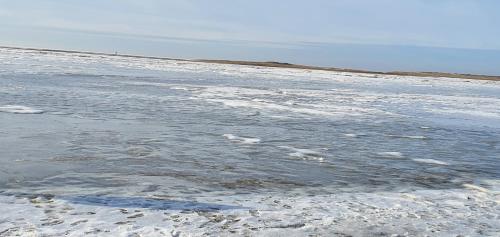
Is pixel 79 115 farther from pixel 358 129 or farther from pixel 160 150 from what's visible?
pixel 358 129

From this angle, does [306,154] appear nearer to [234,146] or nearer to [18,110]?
[234,146]

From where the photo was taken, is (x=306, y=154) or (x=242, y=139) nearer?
(x=306, y=154)

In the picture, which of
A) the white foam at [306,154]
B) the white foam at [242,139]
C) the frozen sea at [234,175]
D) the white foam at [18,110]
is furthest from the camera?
the white foam at [18,110]

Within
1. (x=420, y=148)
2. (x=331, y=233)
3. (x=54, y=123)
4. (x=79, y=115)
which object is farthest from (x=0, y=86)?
(x=331, y=233)

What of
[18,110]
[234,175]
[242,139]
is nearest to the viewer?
[234,175]

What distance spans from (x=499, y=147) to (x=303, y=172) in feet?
14.9

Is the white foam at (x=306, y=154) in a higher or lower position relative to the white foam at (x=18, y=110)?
higher

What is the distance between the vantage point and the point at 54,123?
8.79 meters

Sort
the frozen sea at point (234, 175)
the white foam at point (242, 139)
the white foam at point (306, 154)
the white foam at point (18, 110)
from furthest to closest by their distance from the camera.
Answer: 1. the white foam at point (18, 110)
2. the white foam at point (242, 139)
3. the white foam at point (306, 154)
4. the frozen sea at point (234, 175)

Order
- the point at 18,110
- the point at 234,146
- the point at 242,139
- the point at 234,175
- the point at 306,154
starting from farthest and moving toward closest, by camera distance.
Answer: the point at 18,110
the point at 242,139
the point at 234,146
the point at 306,154
the point at 234,175

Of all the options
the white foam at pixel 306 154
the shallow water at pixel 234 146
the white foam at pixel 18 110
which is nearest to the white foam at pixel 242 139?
the shallow water at pixel 234 146

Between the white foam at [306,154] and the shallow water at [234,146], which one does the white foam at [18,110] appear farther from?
the white foam at [306,154]

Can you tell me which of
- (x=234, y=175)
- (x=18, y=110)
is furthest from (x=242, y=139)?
(x=18, y=110)

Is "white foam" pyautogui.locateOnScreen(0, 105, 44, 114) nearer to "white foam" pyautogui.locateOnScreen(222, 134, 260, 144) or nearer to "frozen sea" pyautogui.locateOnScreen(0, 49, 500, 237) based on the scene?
"frozen sea" pyautogui.locateOnScreen(0, 49, 500, 237)
